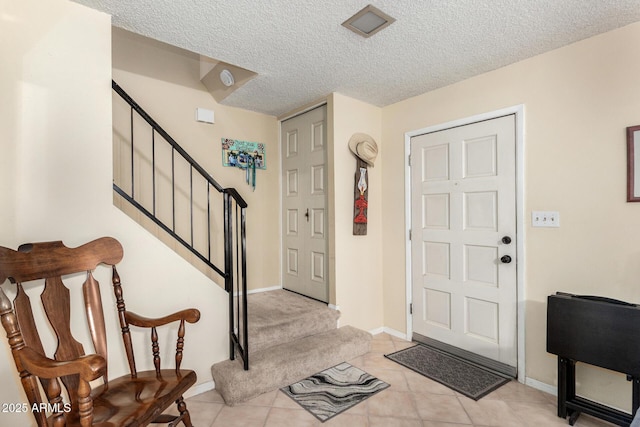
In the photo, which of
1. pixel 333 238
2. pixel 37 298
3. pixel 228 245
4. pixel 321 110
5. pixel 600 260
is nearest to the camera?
pixel 37 298

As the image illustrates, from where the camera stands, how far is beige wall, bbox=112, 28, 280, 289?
9.56 feet

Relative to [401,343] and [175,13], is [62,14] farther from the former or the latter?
[401,343]

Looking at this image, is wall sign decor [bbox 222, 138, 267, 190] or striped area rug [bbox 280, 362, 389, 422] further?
wall sign decor [bbox 222, 138, 267, 190]

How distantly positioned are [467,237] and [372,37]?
5.87 feet

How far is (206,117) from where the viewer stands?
3.25 meters

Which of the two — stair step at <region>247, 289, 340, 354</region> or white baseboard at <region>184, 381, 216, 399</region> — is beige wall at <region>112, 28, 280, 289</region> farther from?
white baseboard at <region>184, 381, 216, 399</region>

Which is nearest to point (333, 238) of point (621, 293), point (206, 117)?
point (206, 117)

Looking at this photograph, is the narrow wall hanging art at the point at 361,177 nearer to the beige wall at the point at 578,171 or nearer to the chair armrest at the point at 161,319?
the beige wall at the point at 578,171

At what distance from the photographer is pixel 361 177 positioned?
10.5 feet

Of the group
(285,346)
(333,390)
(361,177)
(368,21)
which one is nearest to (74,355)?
(285,346)

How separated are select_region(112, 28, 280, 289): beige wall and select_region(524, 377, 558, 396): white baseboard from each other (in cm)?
260

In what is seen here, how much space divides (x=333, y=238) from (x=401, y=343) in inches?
49.4

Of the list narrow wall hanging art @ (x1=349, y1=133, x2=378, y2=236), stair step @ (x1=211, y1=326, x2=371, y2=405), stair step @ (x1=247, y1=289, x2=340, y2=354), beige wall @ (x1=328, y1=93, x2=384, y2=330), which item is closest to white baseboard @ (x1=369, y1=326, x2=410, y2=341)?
beige wall @ (x1=328, y1=93, x2=384, y2=330)

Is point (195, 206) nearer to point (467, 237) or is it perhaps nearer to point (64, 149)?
point (64, 149)
